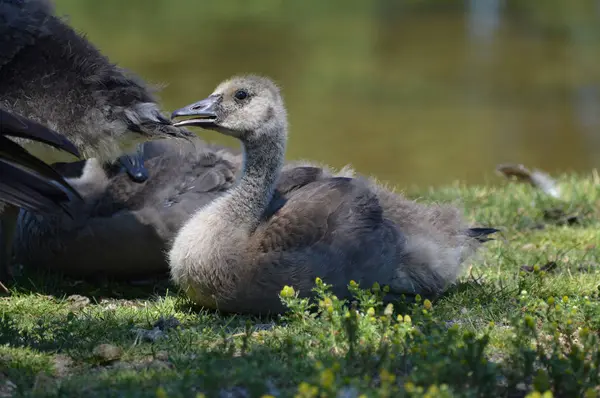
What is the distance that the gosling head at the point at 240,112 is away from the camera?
18.5ft

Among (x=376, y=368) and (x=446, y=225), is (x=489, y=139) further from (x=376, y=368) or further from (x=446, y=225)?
(x=376, y=368)

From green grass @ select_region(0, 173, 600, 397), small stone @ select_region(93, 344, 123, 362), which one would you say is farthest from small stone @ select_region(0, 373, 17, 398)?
small stone @ select_region(93, 344, 123, 362)

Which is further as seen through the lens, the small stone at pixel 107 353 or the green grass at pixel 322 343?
the small stone at pixel 107 353

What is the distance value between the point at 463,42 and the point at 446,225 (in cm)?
2018

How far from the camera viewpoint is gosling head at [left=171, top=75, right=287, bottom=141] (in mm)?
5633

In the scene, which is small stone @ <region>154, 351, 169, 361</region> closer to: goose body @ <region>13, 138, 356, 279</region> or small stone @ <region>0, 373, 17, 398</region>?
small stone @ <region>0, 373, 17, 398</region>

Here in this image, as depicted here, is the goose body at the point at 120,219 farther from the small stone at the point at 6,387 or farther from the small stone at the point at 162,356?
the small stone at the point at 6,387

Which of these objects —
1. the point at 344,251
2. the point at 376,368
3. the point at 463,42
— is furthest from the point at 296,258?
the point at 463,42

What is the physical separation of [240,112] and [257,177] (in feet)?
1.35

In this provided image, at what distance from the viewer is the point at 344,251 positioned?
5.36 metres

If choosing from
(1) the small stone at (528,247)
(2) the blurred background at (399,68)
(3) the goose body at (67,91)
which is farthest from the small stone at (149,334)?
(2) the blurred background at (399,68)

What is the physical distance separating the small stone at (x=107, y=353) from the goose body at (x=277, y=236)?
975mm

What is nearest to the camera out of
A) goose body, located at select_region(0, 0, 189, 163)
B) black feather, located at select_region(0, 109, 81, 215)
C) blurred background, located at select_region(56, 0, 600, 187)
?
black feather, located at select_region(0, 109, 81, 215)

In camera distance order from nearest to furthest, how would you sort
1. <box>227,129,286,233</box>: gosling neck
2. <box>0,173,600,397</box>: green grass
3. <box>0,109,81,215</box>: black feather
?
<box>0,173,600,397</box>: green grass, <box>0,109,81,215</box>: black feather, <box>227,129,286,233</box>: gosling neck
